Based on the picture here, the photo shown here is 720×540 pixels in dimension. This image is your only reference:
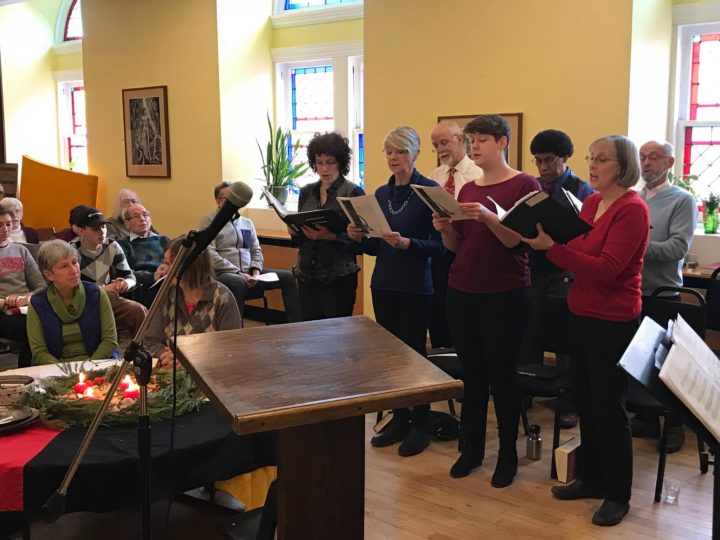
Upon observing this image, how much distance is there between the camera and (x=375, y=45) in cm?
564

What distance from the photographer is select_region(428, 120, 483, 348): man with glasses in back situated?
391 centimetres

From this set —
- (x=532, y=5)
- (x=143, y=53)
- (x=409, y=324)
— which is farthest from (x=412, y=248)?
(x=143, y=53)

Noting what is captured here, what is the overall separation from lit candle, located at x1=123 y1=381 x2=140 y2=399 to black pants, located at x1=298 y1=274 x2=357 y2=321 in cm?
144

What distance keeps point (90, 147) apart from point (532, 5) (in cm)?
506

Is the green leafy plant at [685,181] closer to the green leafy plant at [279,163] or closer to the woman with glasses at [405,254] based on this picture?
the woman with glasses at [405,254]

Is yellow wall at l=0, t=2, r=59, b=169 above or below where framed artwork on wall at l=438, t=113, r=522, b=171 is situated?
above

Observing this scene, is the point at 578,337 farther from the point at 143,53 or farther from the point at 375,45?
the point at 143,53

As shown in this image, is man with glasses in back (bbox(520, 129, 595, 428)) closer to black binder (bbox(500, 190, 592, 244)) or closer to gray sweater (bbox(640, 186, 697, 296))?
gray sweater (bbox(640, 186, 697, 296))

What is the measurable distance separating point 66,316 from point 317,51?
4.00 m

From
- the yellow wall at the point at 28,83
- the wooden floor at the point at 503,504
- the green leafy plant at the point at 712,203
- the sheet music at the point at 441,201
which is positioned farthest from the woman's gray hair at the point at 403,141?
the yellow wall at the point at 28,83

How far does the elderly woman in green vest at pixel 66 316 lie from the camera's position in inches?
138

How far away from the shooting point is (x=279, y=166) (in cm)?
687

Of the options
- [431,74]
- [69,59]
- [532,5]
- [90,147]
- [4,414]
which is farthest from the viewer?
[69,59]

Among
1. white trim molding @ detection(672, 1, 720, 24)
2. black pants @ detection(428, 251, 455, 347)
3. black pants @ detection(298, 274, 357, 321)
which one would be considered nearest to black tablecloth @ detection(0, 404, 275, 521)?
black pants @ detection(298, 274, 357, 321)
